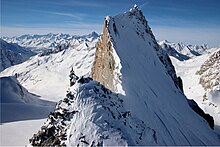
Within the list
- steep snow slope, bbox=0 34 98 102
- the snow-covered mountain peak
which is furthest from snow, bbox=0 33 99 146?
the snow-covered mountain peak

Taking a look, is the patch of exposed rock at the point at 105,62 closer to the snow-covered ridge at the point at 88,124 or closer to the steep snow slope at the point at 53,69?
the snow-covered ridge at the point at 88,124

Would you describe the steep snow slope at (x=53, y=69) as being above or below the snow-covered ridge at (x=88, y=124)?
above

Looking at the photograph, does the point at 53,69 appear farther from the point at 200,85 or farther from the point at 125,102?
the point at 125,102

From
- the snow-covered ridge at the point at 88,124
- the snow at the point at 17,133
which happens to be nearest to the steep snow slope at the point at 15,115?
the snow at the point at 17,133

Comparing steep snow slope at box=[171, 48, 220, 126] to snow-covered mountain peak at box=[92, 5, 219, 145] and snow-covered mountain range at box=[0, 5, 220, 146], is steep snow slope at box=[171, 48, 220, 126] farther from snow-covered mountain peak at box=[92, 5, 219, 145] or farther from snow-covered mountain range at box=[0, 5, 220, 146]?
snow-covered mountain peak at box=[92, 5, 219, 145]

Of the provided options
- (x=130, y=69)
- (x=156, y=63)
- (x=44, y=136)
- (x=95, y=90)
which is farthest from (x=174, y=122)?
(x=44, y=136)

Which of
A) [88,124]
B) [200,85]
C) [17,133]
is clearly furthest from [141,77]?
[200,85]
